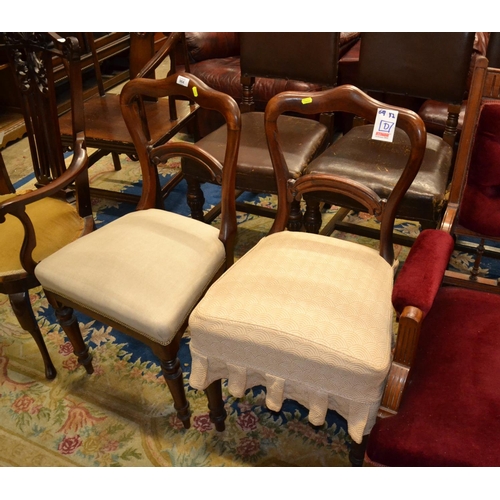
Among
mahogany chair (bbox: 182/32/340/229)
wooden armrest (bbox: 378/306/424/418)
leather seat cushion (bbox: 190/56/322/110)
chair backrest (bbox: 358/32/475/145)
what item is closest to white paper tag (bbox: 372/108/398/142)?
wooden armrest (bbox: 378/306/424/418)

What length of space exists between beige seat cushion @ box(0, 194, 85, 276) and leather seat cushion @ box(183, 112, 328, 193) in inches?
22.9

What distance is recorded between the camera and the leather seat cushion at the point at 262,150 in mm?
2000

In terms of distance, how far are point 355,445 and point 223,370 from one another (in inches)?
17.1

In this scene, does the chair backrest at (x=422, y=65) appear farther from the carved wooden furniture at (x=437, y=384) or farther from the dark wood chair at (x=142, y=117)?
the carved wooden furniture at (x=437, y=384)

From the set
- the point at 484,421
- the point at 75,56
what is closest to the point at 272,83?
the point at 75,56

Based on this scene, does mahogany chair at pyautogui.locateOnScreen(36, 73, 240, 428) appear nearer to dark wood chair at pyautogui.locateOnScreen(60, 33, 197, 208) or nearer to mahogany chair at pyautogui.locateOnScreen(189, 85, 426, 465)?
mahogany chair at pyautogui.locateOnScreen(189, 85, 426, 465)

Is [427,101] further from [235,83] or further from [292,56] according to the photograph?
[235,83]

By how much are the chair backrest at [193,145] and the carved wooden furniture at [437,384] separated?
2.05 feet

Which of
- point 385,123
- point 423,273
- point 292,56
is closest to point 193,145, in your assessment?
point 385,123

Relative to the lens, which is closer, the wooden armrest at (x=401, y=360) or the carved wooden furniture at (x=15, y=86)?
the wooden armrest at (x=401, y=360)

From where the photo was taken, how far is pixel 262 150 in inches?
81.6

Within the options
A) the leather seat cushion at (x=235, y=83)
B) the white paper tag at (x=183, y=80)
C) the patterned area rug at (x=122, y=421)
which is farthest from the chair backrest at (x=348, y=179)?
the leather seat cushion at (x=235, y=83)

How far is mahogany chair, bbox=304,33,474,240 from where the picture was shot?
1.79 metres

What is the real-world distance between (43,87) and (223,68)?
169 centimetres
